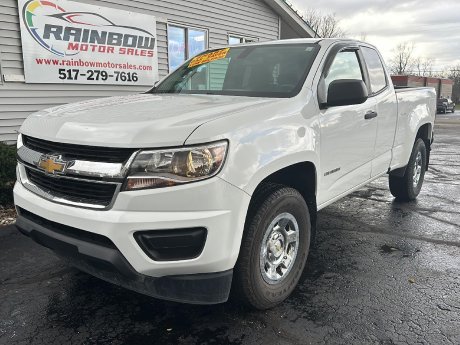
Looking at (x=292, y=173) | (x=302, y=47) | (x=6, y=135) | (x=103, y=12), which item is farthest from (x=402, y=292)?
(x=103, y=12)

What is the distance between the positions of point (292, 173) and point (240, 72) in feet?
3.85

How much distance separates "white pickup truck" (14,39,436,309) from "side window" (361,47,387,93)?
2.32 feet

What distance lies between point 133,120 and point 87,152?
318mm

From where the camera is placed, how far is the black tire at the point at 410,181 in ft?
17.5

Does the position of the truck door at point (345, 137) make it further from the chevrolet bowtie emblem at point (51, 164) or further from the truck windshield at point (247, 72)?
the chevrolet bowtie emblem at point (51, 164)

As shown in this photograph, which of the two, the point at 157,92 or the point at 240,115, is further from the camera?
the point at 157,92

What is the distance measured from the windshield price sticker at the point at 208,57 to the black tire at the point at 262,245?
1.80 meters

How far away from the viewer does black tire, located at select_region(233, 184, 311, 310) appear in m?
2.54

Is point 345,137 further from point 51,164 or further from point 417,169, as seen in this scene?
point 417,169

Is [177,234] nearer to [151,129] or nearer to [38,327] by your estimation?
[151,129]

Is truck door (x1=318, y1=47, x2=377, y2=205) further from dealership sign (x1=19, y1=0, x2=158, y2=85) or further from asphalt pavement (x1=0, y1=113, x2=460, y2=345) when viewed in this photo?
dealership sign (x1=19, y1=0, x2=158, y2=85)

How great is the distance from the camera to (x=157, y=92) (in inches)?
159

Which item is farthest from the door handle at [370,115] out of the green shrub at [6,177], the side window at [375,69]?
the green shrub at [6,177]

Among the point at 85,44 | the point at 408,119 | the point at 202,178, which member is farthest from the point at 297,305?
the point at 85,44
